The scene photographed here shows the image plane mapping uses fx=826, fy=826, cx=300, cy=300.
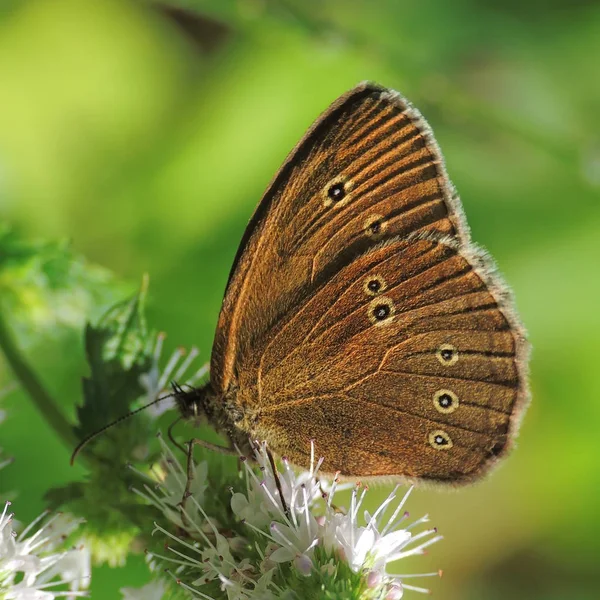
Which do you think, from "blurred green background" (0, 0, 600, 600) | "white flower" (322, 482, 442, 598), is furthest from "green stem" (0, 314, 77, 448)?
"blurred green background" (0, 0, 600, 600)

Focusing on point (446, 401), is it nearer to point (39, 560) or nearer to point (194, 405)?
point (194, 405)

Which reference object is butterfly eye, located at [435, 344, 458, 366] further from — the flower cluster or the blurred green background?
the blurred green background

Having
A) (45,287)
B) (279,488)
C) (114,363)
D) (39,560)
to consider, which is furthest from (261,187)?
(39,560)

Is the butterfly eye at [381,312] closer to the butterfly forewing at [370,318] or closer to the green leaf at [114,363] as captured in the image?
the butterfly forewing at [370,318]

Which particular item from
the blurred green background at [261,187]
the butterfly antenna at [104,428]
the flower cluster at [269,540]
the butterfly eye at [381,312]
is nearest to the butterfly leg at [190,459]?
the flower cluster at [269,540]

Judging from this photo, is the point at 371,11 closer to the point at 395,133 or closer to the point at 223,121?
the point at 223,121
